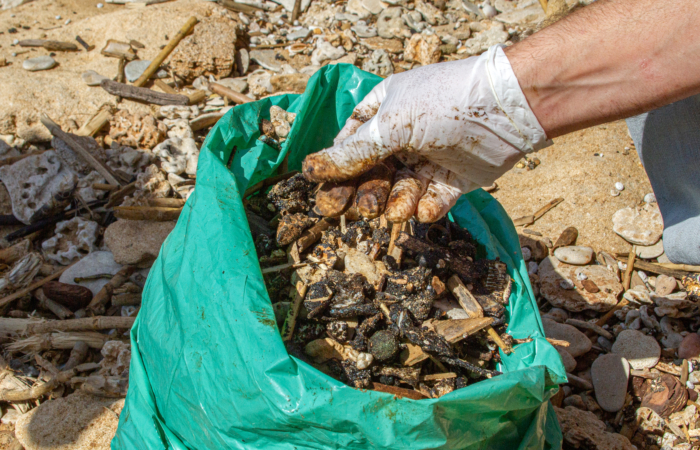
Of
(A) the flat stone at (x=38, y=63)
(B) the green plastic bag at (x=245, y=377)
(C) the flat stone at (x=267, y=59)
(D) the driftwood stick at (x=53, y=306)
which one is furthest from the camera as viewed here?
(C) the flat stone at (x=267, y=59)

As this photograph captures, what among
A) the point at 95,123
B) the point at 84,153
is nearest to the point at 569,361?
the point at 84,153

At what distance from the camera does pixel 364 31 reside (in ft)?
15.1

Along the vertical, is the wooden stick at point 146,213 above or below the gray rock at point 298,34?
below

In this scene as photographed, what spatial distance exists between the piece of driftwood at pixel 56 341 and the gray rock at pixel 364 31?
3.76m

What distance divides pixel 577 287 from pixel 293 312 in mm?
1743

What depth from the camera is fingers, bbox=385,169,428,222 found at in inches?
58.8

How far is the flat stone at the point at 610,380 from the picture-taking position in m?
2.04

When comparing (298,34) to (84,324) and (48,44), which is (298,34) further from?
(84,324)

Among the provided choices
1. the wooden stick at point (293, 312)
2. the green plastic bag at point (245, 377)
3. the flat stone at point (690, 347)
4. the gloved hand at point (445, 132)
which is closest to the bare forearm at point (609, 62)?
the gloved hand at point (445, 132)

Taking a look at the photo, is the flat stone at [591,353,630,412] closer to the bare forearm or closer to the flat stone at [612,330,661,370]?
the flat stone at [612,330,661,370]

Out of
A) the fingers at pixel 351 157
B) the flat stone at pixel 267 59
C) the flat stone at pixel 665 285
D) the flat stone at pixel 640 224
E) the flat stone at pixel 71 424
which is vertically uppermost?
the fingers at pixel 351 157

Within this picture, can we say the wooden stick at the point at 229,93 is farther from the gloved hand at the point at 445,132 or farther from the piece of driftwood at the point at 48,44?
the gloved hand at the point at 445,132

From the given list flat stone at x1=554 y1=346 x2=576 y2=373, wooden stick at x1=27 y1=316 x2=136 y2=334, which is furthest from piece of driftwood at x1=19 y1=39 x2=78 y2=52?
flat stone at x1=554 y1=346 x2=576 y2=373

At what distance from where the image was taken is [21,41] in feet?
13.2
